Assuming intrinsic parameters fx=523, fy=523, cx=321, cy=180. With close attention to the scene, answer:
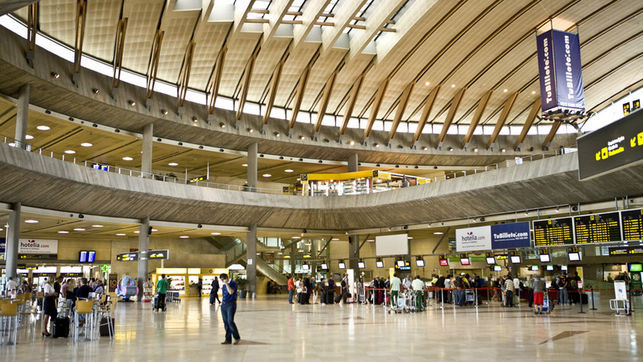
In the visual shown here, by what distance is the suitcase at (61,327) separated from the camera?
39.6ft

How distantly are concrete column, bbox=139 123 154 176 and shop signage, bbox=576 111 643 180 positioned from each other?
25.9 metres

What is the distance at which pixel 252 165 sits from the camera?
1428 inches

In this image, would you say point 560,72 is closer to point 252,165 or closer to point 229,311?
point 252,165

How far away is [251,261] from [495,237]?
16572 millimetres

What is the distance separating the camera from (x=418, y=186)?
105 ft

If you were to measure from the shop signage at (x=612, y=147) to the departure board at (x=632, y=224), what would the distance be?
1139cm

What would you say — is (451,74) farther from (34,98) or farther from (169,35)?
(34,98)

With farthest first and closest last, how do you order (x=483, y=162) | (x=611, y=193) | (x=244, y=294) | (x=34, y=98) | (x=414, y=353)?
1. (x=483, y=162)
2. (x=244, y=294)
3. (x=34, y=98)
4. (x=611, y=193)
5. (x=414, y=353)

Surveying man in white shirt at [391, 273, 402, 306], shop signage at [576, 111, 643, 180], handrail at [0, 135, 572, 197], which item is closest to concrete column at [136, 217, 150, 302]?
handrail at [0, 135, 572, 197]

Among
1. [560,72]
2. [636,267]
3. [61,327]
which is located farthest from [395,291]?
[636,267]

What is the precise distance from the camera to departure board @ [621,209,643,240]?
19.1 metres

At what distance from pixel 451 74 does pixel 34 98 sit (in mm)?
25122

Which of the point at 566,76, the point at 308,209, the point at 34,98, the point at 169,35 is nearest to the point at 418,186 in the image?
the point at 308,209

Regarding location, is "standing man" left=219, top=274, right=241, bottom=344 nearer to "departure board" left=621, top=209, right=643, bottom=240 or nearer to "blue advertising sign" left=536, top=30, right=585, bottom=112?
"departure board" left=621, top=209, right=643, bottom=240
